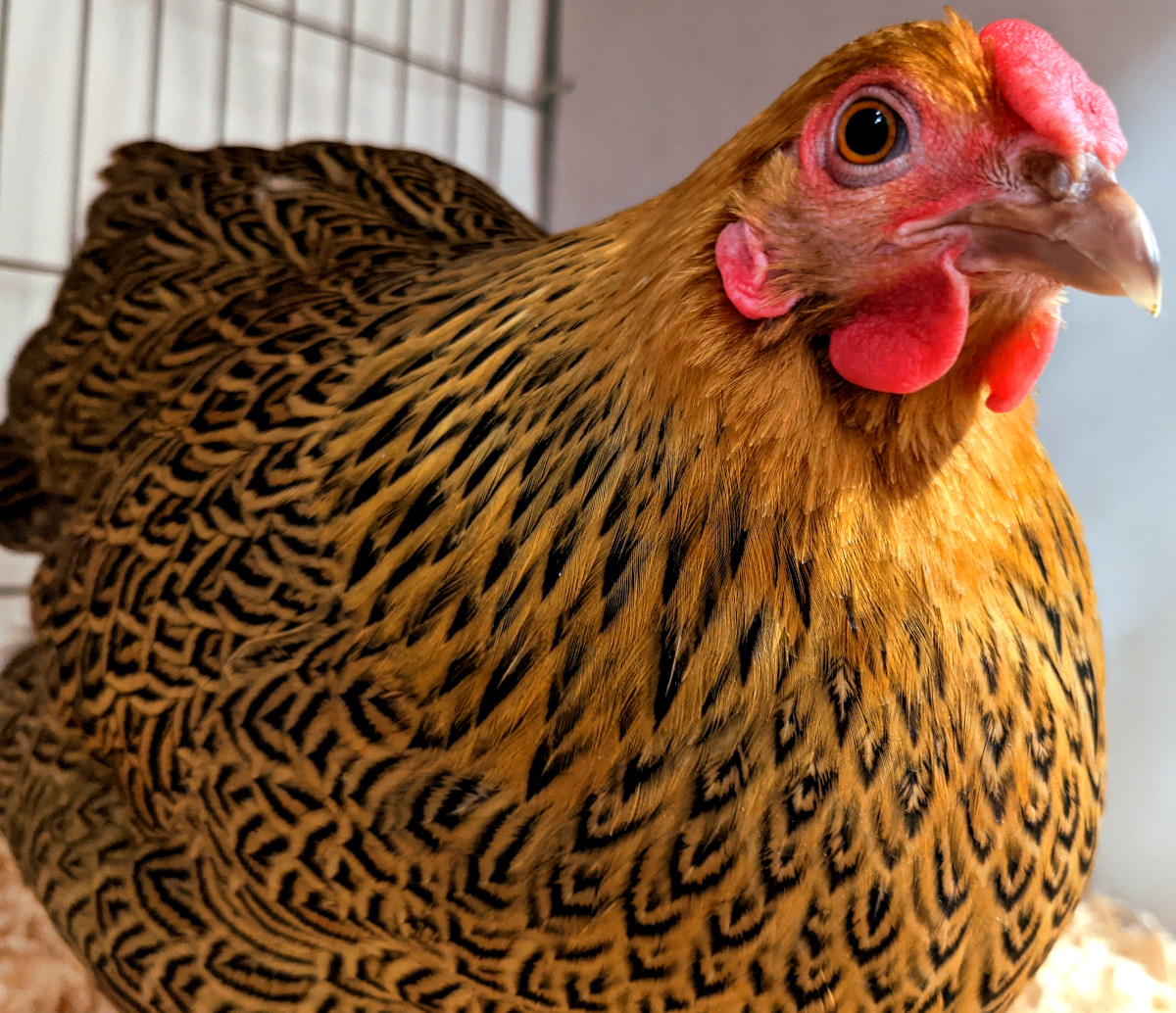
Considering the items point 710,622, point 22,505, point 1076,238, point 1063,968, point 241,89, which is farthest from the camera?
point 241,89

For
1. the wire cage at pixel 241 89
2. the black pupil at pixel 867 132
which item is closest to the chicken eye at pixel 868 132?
the black pupil at pixel 867 132

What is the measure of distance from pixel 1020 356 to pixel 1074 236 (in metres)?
0.11

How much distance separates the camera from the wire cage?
2.12m

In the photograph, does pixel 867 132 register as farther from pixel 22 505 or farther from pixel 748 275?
pixel 22 505

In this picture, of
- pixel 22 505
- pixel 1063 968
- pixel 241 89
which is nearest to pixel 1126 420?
pixel 1063 968

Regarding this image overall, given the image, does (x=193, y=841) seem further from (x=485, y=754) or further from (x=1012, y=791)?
(x=1012, y=791)

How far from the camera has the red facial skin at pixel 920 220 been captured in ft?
2.23

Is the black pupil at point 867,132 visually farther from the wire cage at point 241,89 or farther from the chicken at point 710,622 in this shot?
the wire cage at point 241,89

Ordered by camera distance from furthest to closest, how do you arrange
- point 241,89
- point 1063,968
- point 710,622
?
point 241,89, point 1063,968, point 710,622

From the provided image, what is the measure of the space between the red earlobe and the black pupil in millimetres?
96

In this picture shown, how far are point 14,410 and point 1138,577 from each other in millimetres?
1951

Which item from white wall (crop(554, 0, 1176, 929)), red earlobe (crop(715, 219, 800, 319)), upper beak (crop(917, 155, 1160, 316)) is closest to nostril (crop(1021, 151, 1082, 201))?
upper beak (crop(917, 155, 1160, 316))

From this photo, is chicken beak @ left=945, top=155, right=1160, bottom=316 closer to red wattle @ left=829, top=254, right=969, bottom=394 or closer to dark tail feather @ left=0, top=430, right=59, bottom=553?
red wattle @ left=829, top=254, right=969, bottom=394

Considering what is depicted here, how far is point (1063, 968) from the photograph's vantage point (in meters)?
1.68
